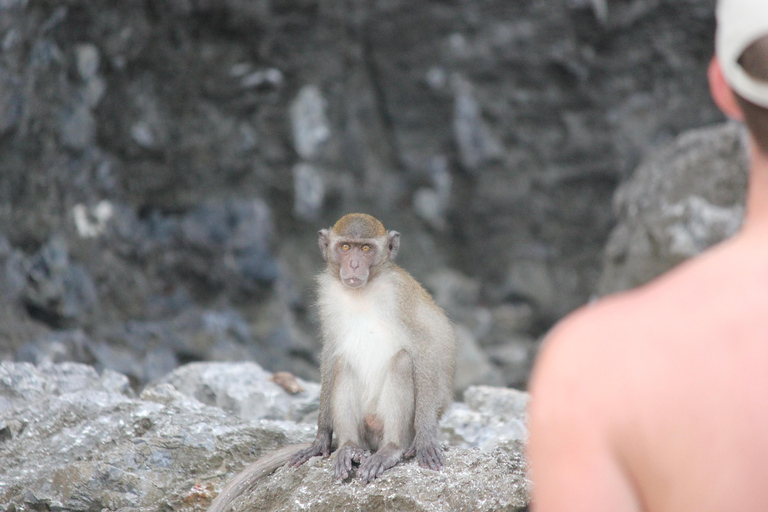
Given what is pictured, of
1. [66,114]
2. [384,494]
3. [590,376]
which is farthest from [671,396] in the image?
[66,114]

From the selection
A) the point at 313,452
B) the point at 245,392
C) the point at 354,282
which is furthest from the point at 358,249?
the point at 245,392

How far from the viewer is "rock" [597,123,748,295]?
9812mm

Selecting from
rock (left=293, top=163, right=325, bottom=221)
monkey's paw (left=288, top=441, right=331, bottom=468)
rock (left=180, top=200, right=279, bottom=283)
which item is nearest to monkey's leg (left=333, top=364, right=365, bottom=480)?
monkey's paw (left=288, top=441, right=331, bottom=468)

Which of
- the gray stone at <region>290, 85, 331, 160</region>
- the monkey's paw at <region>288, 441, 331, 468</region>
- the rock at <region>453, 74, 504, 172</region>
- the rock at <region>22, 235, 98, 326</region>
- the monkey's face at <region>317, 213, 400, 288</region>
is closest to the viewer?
the monkey's paw at <region>288, 441, 331, 468</region>

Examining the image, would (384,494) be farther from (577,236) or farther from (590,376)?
(577,236)

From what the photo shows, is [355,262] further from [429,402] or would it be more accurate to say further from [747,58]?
[747,58]

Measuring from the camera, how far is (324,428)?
4180 millimetres

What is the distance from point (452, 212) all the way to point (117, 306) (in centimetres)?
647

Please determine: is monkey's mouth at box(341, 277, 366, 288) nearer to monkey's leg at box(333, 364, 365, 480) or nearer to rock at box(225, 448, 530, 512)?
monkey's leg at box(333, 364, 365, 480)

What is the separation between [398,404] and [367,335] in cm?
42

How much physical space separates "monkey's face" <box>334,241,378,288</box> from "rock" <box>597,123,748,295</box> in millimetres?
6668

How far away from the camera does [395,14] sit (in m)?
13.4

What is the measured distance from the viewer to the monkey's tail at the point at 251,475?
369 centimetres

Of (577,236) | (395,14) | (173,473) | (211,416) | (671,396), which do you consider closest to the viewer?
(671,396)
